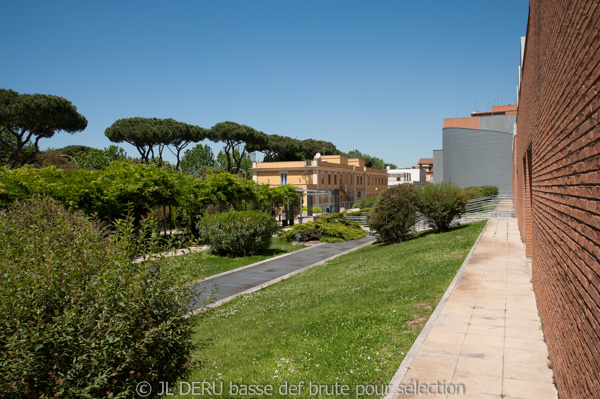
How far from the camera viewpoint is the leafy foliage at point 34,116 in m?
35.2

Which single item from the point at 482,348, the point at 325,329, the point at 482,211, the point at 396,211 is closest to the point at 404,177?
the point at 482,211

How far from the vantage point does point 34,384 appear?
3139 mm

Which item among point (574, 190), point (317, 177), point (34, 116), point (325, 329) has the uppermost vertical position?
point (34, 116)

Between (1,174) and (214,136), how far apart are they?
48577mm

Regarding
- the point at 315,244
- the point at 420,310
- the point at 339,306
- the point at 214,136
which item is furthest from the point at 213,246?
the point at 214,136

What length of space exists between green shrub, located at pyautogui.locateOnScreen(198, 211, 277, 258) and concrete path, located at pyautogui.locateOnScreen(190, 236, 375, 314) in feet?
4.19

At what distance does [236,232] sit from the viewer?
62.2ft

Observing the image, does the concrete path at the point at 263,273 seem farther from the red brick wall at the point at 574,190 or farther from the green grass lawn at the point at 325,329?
the red brick wall at the point at 574,190

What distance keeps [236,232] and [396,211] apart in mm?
6889

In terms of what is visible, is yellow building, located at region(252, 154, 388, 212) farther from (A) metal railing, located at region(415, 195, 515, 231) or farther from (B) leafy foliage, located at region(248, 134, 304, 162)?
(A) metal railing, located at region(415, 195, 515, 231)

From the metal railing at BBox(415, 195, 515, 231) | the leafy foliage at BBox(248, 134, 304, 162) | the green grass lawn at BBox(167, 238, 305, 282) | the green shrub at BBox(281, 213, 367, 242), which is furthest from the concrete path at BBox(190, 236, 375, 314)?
the leafy foliage at BBox(248, 134, 304, 162)

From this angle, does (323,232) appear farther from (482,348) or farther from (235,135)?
(235,135)

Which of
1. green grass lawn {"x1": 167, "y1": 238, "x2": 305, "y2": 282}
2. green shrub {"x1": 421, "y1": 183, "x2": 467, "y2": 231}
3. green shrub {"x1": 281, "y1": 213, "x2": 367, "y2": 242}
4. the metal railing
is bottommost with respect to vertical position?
green grass lawn {"x1": 167, "y1": 238, "x2": 305, "y2": 282}

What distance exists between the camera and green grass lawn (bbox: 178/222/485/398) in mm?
5352
